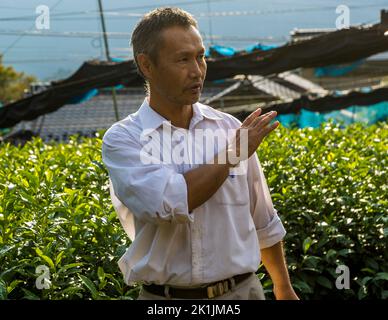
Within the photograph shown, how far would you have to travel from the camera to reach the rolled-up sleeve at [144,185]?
2170mm

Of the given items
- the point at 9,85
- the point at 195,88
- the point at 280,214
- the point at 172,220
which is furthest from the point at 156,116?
the point at 9,85

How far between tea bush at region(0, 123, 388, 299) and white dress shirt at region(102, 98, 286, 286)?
71cm

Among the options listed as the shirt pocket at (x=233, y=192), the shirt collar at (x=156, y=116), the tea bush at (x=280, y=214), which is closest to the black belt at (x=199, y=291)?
the shirt pocket at (x=233, y=192)

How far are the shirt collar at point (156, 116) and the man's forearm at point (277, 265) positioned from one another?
550mm

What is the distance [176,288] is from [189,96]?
65 cm

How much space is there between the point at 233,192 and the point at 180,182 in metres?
0.27

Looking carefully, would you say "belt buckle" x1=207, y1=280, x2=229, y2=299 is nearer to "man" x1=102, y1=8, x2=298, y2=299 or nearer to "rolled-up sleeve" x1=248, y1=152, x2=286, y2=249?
"man" x1=102, y1=8, x2=298, y2=299

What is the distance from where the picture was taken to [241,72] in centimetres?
991

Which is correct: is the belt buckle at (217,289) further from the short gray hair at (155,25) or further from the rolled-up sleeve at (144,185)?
the short gray hair at (155,25)

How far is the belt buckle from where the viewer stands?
2314 mm

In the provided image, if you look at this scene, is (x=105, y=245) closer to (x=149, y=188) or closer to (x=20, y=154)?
(x=149, y=188)

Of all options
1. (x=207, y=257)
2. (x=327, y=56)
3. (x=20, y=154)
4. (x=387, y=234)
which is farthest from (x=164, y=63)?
(x=327, y=56)

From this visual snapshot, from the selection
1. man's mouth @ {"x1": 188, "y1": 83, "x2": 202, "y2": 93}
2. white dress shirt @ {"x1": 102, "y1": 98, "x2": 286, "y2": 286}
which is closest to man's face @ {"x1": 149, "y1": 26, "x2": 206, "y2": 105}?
man's mouth @ {"x1": 188, "y1": 83, "x2": 202, "y2": 93}

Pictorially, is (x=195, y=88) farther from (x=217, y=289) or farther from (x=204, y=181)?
(x=217, y=289)
